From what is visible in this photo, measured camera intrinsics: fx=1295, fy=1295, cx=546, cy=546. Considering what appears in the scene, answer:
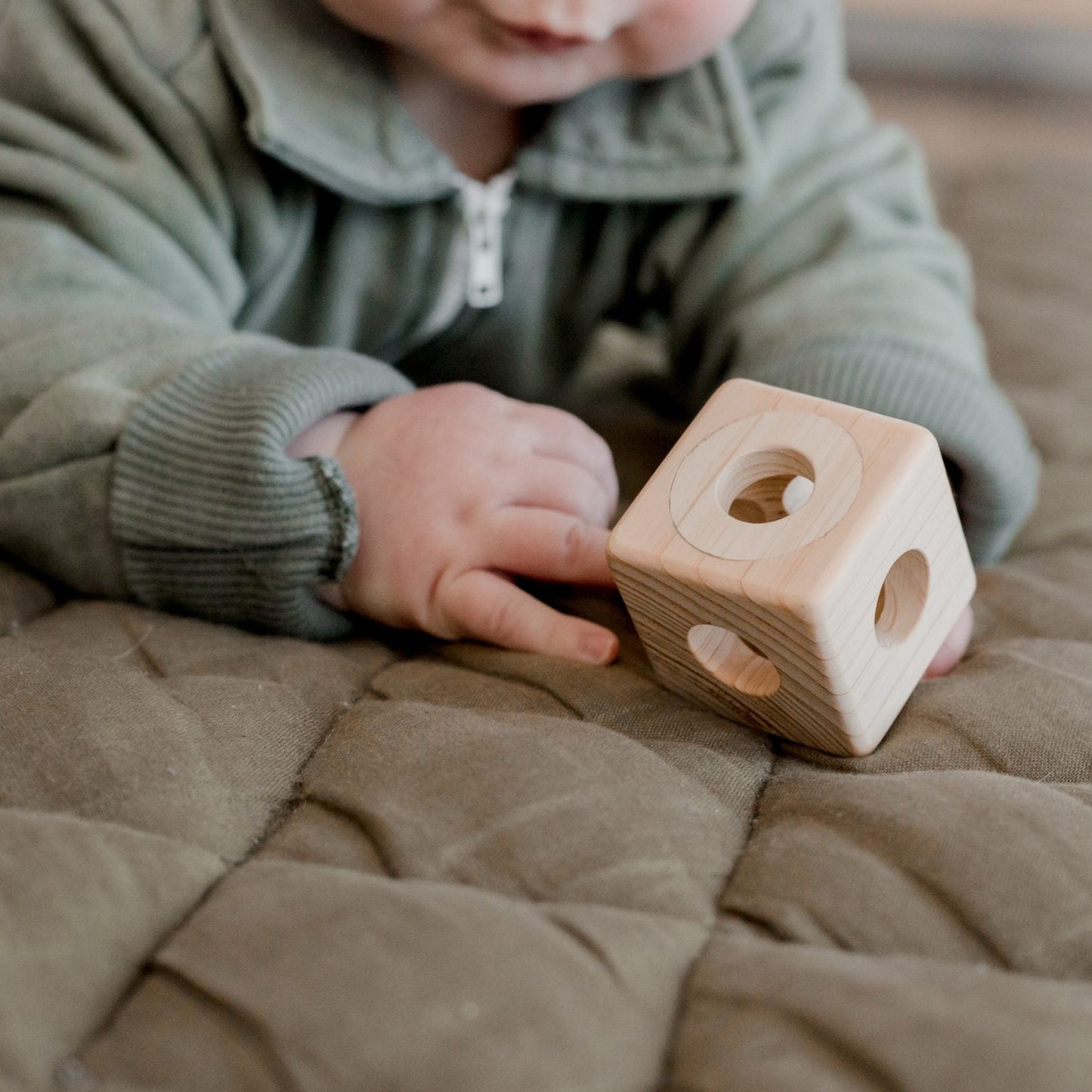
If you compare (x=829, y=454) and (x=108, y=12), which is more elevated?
(x=108, y=12)

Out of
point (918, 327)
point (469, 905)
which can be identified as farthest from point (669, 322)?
point (469, 905)

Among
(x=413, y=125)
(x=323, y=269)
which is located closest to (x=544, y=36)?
(x=413, y=125)

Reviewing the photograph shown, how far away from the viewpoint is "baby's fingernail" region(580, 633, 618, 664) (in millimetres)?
545

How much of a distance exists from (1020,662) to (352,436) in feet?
1.04

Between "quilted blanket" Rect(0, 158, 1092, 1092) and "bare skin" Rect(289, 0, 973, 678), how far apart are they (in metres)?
0.02

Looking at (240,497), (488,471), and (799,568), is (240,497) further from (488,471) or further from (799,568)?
(799,568)

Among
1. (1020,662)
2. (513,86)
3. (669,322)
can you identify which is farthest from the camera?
(669,322)

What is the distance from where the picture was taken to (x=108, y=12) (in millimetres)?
714

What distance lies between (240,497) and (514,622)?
0.13m

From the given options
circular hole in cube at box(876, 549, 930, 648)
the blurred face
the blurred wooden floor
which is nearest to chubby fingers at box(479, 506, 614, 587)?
circular hole in cube at box(876, 549, 930, 648)

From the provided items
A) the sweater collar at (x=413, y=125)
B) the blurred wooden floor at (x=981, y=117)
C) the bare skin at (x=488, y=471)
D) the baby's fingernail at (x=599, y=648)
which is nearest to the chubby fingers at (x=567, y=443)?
the bare skin at (x=488, y=471)

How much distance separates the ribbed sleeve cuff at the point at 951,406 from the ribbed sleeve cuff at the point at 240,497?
247mm

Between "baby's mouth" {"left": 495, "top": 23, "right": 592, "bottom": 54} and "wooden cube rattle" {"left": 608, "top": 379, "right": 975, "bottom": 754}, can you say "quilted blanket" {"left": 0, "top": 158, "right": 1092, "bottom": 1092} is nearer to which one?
"wooden cube rattle" {"left": 608, "top": 379, "right": 975, "bottom": 754}

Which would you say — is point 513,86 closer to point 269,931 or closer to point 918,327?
point 918,327
